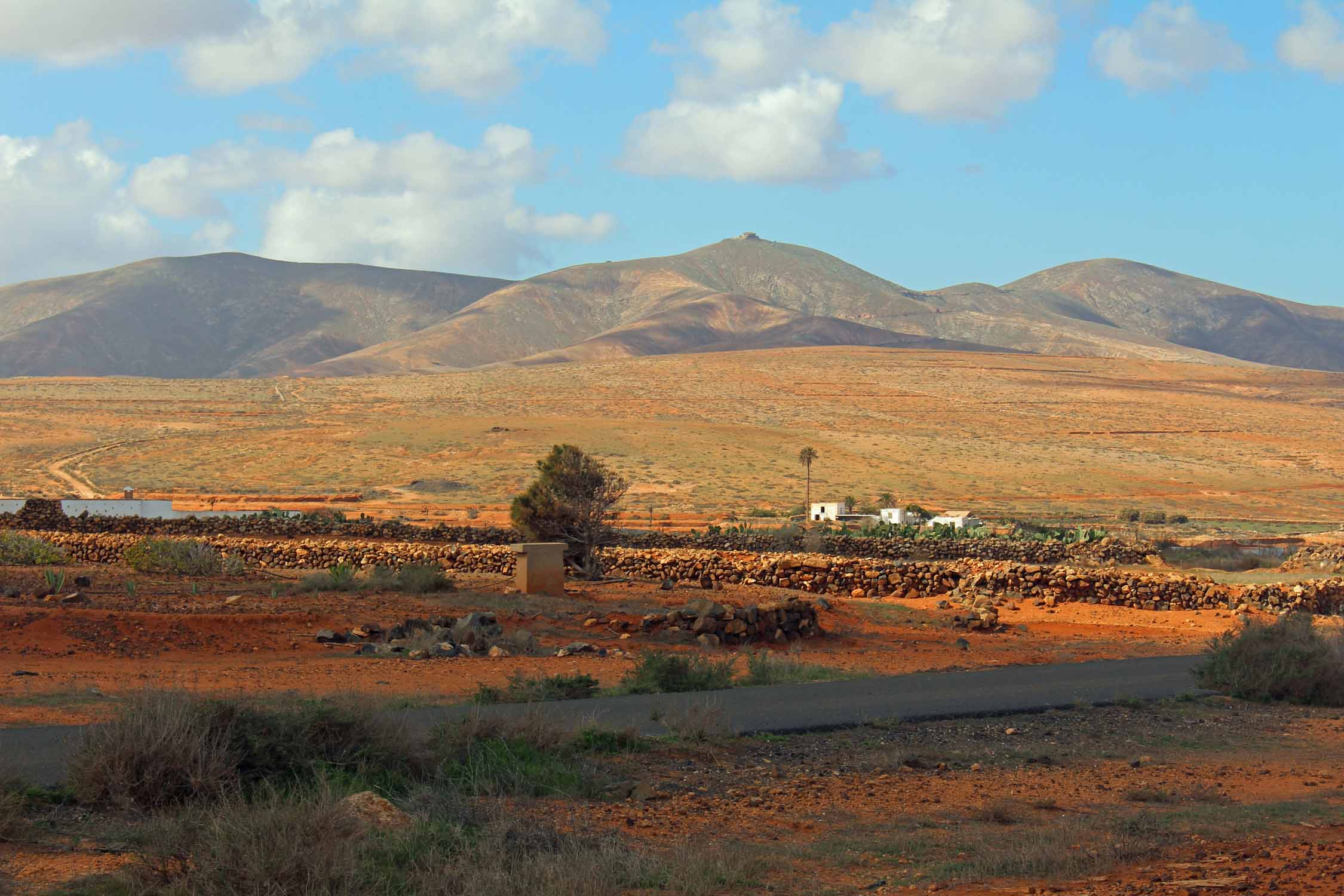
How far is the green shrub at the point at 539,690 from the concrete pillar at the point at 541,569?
9.90 m

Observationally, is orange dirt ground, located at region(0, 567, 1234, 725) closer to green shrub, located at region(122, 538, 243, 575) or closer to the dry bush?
green shrub, located at region(122, 538, 243, 575)

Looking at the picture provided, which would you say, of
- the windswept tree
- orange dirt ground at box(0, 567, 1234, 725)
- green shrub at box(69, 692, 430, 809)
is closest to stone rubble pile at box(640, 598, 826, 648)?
orange dirt ground at box(0, 567, 1234, 725)

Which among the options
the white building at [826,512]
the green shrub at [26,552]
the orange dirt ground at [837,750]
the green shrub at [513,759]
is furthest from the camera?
the white building at [826,512]

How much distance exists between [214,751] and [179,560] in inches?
757

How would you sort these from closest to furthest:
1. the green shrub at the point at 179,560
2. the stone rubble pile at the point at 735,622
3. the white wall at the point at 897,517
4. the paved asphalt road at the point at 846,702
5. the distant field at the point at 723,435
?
the paved asphalt road at the point at 846,702
the stone rubble pile at the point at 735,622
the green shrub at the point at 179,560
the white wall at the point at 897,517
the distant field at the point at 723,435

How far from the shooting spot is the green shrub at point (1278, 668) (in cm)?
1447

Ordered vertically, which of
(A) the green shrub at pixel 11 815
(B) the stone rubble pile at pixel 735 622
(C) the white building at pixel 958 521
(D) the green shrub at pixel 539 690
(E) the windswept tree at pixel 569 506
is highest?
(E) the windswept tree at pixel 569 506

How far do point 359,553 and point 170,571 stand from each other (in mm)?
4657

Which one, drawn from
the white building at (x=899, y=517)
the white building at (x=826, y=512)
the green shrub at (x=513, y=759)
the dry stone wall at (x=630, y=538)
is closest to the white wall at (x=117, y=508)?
the dry stone wall at (x=630, y=538)

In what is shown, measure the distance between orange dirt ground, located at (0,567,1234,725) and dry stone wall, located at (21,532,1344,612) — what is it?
838 millimetres

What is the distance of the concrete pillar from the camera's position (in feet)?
78.1

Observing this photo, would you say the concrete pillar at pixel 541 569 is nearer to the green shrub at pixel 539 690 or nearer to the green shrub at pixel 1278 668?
the green shrub at pixel 539 690

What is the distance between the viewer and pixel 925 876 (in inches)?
269

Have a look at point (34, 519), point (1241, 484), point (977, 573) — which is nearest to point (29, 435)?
point (34, 519)
